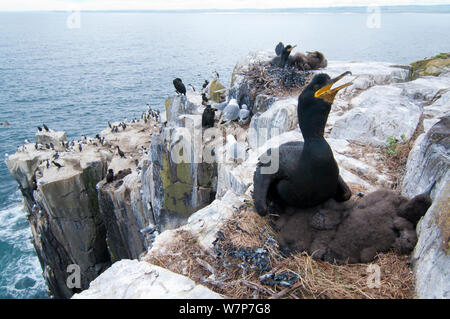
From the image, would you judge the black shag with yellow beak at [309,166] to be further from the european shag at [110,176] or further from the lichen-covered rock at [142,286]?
the european shag at [110,176]

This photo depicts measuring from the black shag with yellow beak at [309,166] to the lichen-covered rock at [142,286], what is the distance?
1253 mm

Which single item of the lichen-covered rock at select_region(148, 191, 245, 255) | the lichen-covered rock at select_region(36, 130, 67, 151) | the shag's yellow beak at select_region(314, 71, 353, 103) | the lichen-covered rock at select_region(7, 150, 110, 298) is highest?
the shag's yellow beak at select_region(314, 71, 353, 103)

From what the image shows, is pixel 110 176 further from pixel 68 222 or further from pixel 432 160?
pixel 432 160

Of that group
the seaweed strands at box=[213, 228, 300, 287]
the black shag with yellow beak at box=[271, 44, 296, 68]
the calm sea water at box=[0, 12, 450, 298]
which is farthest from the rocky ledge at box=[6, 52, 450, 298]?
the calm sea water at box=[0, 12, 450, 298]

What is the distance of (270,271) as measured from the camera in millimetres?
2939

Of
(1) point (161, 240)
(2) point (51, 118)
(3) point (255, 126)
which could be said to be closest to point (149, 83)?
(2) point (51, 118)

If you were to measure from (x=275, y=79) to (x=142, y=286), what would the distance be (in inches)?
354

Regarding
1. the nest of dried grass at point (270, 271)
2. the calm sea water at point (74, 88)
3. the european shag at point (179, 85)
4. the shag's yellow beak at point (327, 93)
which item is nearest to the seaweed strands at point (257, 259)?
the nest of dried grass at point (270, 271)

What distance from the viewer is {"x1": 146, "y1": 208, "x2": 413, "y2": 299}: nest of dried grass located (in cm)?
267

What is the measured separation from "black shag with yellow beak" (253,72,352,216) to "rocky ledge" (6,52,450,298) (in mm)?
672

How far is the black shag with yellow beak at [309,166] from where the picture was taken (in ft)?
10.7

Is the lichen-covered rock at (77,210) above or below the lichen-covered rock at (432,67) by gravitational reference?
below

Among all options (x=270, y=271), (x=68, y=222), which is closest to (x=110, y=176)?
(x=68, y=222)

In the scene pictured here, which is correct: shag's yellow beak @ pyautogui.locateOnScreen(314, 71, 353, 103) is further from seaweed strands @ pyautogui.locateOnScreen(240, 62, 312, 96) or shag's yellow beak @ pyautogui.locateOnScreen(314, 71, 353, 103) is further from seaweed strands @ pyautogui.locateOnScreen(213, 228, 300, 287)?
seaweed strands @ pyautogui.locateOnScreen(240, 62, 312, 96)
